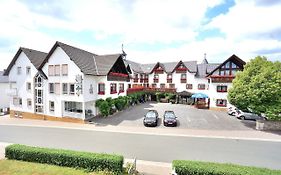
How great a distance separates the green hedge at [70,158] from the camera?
1109cm

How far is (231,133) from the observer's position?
21406mm

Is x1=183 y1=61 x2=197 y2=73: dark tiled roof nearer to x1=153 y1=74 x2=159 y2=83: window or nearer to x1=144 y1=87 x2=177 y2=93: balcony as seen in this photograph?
x1=144 y1=87 x2=177 y2=93: balcony

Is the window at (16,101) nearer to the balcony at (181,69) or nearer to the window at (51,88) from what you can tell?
the window at (51,88)

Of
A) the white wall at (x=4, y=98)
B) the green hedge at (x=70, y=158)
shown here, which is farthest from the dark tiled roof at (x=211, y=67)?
the white wall at (x=4, y=98)

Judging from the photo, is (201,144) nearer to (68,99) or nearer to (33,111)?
(68,99)

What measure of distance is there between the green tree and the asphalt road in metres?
5.41

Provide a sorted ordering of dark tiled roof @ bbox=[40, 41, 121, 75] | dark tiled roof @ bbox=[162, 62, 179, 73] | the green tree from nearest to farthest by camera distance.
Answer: the green tree
dark tiled roof @ bbox=[40, 41, 121, 75]
dark tiled roof @ bbox=[162, 62, 179, 73]

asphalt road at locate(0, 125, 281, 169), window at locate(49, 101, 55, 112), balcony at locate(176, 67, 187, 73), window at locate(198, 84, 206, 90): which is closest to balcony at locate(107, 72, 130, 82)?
window at locate(49, 101, 55, 112)

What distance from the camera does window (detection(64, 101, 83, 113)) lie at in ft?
94.1

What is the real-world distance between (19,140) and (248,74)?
2848 cm

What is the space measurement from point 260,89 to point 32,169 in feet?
80.6

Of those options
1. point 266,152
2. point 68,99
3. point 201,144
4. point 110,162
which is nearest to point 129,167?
point 110,162

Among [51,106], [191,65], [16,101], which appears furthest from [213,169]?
[191,65]

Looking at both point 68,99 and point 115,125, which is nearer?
point 115,125
